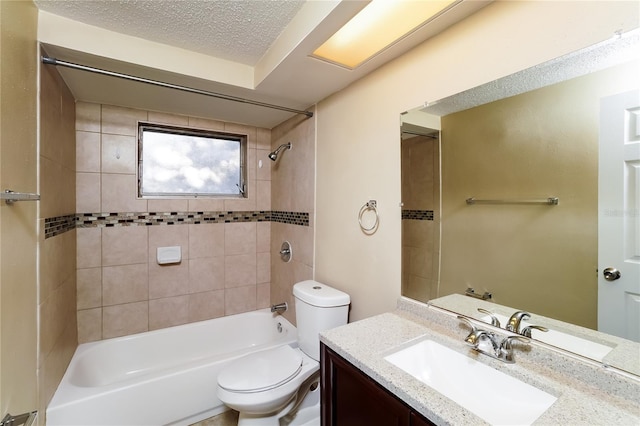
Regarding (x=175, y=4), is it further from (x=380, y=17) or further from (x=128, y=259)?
(x=128, y=259)

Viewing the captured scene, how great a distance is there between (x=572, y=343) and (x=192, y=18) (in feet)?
6.54

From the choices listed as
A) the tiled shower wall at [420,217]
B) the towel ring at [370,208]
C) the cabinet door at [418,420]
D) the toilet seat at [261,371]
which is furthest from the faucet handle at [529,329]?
the toilet seat at [261,371]

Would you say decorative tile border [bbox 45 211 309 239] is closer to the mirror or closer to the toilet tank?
the toilet tank

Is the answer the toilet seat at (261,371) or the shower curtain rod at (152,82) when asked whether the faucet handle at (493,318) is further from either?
the shower curtain rod at (152,82)

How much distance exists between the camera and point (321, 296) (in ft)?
5.60

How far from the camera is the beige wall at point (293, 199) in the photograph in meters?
2.19

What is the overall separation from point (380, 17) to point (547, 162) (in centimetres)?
90

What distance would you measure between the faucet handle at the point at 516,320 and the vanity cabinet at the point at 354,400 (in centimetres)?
49

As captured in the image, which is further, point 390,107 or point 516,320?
point 390,107

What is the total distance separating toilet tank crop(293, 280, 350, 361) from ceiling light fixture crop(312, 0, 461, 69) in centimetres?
133

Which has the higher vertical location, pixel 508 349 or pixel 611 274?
pixel 611 274

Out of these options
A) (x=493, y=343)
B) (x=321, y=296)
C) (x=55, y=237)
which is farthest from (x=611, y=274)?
(x=55, y=237)

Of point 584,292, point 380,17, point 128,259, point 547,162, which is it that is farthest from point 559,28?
point 128,259

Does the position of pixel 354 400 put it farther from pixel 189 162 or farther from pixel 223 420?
pixel 189 162
